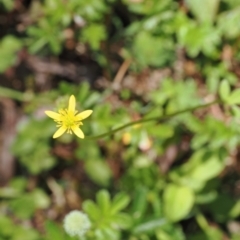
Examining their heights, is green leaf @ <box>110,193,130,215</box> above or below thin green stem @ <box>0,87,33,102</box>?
below

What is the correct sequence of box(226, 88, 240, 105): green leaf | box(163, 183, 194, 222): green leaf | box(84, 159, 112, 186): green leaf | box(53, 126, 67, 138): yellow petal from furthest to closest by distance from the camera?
box(84, 159, 112, 186): green leaf, box(163, 183, 194, 222): green leaf, box(226, 88, 240, 105): green leaf, box(53, 126, 67, 138): yellow petal

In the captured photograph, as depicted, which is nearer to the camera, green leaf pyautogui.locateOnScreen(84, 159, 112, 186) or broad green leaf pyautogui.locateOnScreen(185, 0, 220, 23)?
broad green leaf pyautogui.locateOnScreen(185, 0, 220, 23)

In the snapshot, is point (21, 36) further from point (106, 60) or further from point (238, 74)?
point (238, 74)

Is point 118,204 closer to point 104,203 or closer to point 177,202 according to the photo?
point 104,203

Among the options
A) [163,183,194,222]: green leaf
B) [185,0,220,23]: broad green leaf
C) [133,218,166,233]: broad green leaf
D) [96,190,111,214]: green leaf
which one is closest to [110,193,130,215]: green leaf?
[96,190,111,214]: green leaf

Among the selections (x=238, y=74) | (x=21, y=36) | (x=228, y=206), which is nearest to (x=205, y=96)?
(x=238, y=74)

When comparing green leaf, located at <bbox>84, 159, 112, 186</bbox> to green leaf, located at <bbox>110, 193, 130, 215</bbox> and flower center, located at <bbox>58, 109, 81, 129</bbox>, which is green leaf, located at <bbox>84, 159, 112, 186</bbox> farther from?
flower center, located at <bbox>58, 109, 81, 129</bbox>

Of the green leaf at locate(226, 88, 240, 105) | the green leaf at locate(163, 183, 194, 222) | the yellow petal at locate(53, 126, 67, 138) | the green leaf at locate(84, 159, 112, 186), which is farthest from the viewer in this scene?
the green leaf at locate(84, 159, 112, 186)

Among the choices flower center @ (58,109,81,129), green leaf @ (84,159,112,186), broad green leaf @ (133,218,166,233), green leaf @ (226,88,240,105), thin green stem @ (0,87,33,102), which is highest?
thin green stem @ (0,87,33,102)

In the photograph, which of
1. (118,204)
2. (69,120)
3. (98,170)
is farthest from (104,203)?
(98,170)
